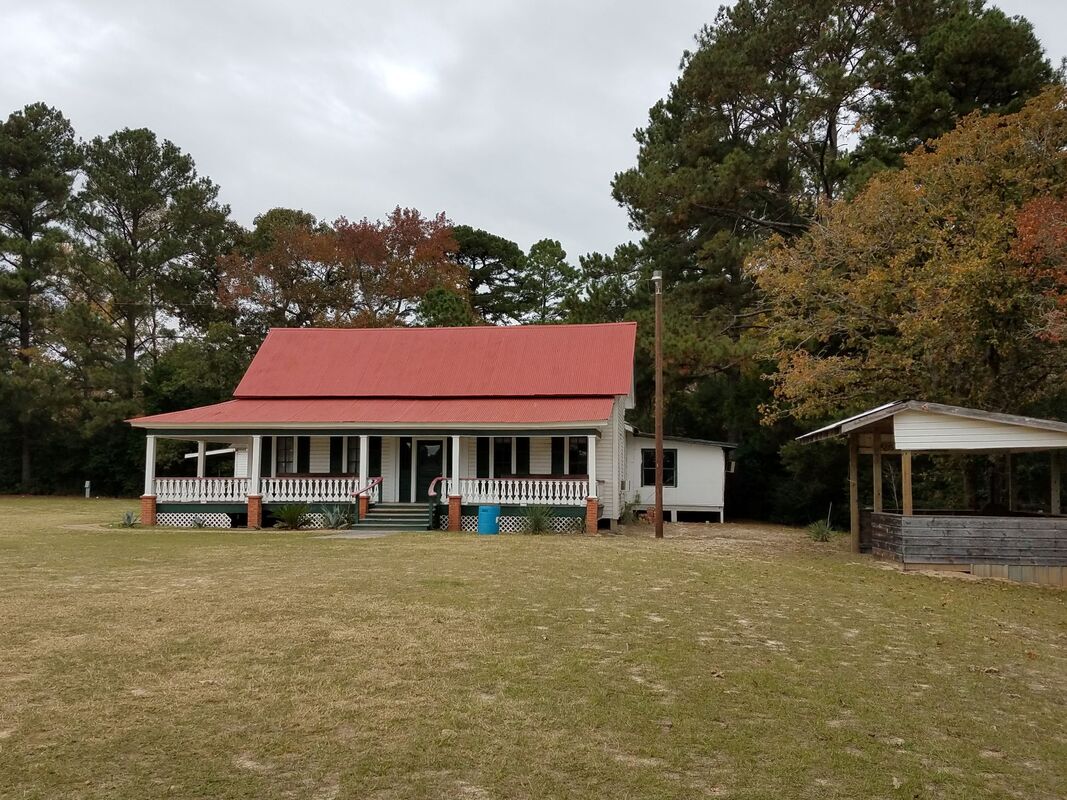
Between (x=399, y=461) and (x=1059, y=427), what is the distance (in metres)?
17.0

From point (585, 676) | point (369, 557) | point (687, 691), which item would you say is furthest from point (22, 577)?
point (687, 691)

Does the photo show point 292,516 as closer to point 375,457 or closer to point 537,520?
point 375,457

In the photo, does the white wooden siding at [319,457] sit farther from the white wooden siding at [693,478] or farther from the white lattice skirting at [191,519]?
the white wooden siding at [693,478]

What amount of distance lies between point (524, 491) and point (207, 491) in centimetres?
900

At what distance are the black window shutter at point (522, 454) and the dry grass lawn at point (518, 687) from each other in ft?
39.2

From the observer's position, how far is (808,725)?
5.58 meters

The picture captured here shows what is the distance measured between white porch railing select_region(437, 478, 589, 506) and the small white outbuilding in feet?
21.5

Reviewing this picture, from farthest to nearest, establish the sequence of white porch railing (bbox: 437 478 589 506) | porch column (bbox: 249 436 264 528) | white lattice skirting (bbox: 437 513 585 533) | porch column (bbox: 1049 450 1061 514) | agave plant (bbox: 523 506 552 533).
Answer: porch column (bbox: 249 436 264 528) < white porch railing (bbox: 437 478 589 506) < white lattice skirting (bbox: 437 513 585 533) < agave plant (bbox: 523 506 552 533) < porch column (bbox: 1049 450 1061 514)

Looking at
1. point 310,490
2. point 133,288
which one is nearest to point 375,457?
point 310,490

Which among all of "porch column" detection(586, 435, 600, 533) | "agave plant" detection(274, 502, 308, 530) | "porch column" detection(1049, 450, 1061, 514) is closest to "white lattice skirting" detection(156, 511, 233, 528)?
"agave plant" detection(274, 502, 308, 530)

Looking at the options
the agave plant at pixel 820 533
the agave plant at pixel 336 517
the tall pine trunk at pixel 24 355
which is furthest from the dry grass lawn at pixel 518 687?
the tall pine trunk at pixel 24 355

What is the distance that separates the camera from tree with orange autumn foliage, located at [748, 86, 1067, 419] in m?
17.7

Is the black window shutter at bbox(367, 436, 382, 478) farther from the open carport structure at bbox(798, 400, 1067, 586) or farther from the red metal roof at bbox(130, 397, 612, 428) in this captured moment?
the open carport structure at bbox(798, 400, 1067, 586)

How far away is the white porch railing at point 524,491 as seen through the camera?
72.5 ft
